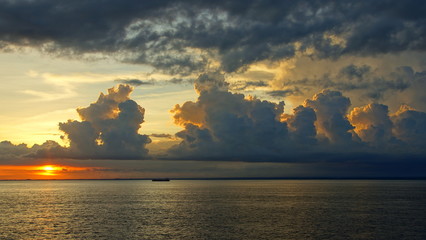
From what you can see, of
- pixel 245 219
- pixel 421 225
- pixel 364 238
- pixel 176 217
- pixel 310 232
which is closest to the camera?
pixel 364 238

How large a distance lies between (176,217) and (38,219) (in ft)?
128

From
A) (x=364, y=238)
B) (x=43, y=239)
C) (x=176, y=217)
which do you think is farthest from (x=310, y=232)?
(x=43, y=239)

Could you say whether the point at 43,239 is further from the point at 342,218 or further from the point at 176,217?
the point at 342,218

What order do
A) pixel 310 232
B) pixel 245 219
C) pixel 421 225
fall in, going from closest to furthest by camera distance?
pixel 310 232
pixel 421 225
pixel 245 219

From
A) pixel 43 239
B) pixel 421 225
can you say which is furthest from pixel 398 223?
pixel 43 239

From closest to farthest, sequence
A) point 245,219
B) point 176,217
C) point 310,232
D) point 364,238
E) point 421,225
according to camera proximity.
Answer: point 364,238 < point 310,232 < point 421,225 < point 245,219 < point 176,217

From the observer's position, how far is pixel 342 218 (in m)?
121

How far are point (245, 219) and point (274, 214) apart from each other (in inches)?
651

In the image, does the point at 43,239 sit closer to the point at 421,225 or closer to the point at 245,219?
the point at 245,219

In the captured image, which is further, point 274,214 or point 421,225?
point 274,214

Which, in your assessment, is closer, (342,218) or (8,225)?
(8,225)

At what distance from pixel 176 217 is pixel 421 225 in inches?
2546

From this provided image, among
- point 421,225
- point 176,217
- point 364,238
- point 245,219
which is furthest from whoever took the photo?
point 176,217

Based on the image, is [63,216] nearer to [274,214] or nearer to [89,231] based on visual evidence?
[89,231]
